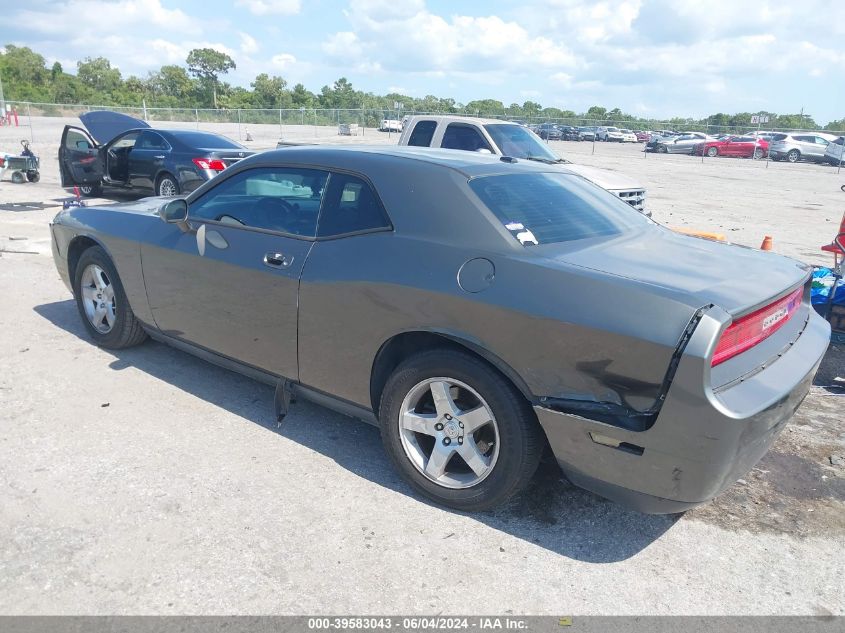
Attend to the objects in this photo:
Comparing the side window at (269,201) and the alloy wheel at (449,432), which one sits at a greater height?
the side window at (269,201)

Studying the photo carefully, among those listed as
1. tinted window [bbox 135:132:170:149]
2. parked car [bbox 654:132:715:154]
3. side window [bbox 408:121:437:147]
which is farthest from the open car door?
parked car [bbox 654:132:715:154]

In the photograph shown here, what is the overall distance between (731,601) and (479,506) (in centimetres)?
110

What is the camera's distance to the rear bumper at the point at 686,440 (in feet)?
7.97

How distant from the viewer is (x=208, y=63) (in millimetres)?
99250

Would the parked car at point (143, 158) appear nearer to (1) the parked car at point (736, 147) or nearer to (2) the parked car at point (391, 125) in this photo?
(1) the parked car at point (736, 147)

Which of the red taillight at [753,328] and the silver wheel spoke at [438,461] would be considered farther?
the silver wheel spoke at [438,461]

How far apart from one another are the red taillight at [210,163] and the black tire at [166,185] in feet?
1.69

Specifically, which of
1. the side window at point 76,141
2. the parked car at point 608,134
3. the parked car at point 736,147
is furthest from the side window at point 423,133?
the parked car at point 608,134

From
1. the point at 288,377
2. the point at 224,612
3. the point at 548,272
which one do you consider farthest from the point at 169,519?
the point at 548,272

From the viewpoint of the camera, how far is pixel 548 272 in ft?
9.22

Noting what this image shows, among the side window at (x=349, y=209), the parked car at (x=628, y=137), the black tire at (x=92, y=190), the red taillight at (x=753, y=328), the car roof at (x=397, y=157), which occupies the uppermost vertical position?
the car roof at (x=397, y=157)

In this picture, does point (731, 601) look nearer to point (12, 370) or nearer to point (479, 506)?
point (479, 506)

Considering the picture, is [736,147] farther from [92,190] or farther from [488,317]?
[488,317]

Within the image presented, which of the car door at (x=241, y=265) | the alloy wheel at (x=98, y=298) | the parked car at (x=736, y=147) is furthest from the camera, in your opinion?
the parked car at (x=736, y=147)
